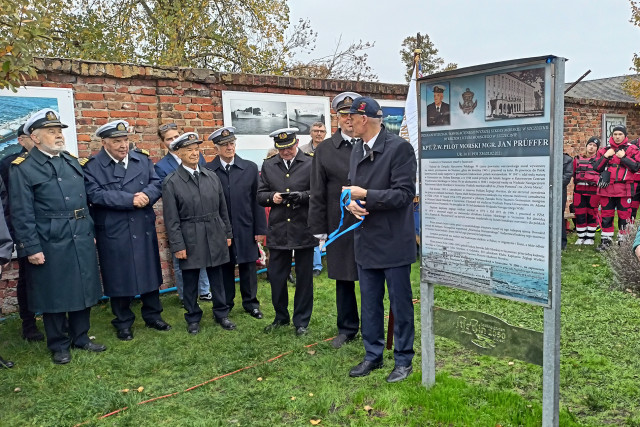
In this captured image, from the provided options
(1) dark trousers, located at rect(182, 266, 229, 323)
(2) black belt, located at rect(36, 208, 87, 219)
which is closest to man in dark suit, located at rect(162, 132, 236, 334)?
(1) dark trousers, located at rect(182, 266, 229, 323)

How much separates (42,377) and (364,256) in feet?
9.54

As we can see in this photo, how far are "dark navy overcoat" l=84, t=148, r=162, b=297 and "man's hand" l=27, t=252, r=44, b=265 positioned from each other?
75 cm

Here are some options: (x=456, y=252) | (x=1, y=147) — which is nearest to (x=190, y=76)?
(x=1, y=147)

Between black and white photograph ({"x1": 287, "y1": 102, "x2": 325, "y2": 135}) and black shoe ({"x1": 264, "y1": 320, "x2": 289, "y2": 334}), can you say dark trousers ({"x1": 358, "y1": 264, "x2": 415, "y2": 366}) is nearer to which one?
black shoe ({"x1": 264, "y1": 320, "x2": 289, "y2": 334})

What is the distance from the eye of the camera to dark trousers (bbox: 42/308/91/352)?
471 centimetres

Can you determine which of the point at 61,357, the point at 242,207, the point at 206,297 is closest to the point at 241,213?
the point at 242,207

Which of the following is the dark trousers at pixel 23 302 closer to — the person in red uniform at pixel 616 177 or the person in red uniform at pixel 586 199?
the person in red uniform at pixel 616 177

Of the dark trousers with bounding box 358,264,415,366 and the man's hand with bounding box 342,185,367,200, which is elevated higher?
the man's hand with bounding box 342,185,367,200

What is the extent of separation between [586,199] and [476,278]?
23.9 ft

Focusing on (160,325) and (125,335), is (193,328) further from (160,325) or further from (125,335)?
(125,335)

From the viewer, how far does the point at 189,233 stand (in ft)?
17.4

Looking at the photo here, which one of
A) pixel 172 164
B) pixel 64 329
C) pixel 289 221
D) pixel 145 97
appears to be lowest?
pixel 64 329

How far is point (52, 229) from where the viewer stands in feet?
15.2

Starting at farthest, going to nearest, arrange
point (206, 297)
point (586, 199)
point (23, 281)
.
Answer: point (586, 199), point (206, 297), point (23, 281)
